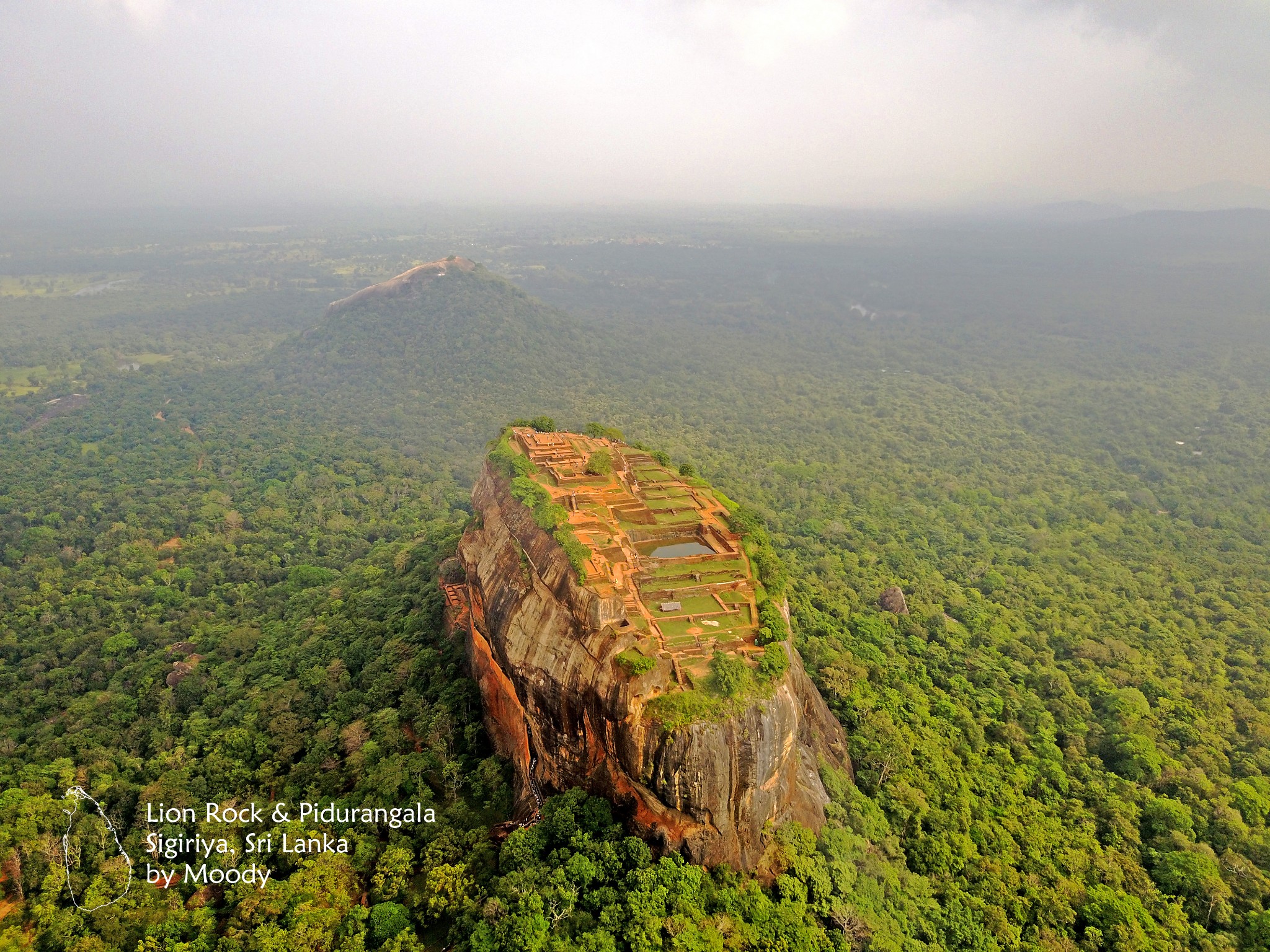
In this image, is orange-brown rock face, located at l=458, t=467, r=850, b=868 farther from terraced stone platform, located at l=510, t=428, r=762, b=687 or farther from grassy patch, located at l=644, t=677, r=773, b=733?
terraced stone platform, located at l=510, t=428, r=762, b=687

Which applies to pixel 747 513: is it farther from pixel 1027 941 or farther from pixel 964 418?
pixel 964 418

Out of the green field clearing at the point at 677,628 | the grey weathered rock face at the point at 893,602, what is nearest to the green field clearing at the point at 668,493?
the green field clearing at the point at 677,628

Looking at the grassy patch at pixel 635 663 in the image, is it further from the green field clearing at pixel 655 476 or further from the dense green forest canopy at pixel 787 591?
the green field clearing at pixel 655 476

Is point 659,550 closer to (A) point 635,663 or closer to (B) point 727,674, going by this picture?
(A) point 635,663

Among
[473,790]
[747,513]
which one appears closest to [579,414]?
[747,513]

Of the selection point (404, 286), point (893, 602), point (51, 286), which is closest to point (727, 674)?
point (893, 602)
